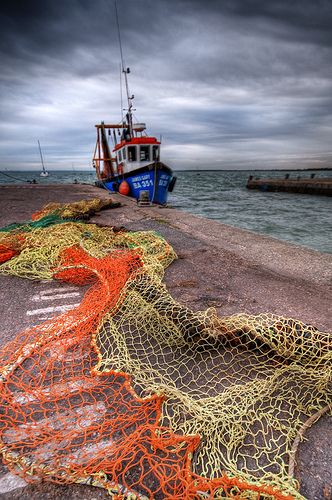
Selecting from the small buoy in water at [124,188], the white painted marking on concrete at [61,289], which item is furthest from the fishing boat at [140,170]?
the white painted marking on concrete at [61,289]

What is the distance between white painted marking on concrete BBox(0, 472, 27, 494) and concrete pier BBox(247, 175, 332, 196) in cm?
3604

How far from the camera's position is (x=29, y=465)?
4.48ft

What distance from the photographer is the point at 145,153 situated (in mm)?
15664

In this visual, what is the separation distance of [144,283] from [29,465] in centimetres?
189

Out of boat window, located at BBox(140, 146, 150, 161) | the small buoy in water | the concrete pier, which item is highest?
boat window, located at BBox(140, 146, 150, 161)

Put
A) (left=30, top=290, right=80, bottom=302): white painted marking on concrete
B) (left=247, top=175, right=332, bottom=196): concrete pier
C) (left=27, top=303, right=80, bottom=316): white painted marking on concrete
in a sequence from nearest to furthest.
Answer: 1. (left=27, top=303, right=80, bottom=316): white painted marking on concrete
2. (left=30, top=290, right=80, bottom=302): white painted marking on concrete
3. (left=247, top=175, right=332, bottom=196): concrete pier

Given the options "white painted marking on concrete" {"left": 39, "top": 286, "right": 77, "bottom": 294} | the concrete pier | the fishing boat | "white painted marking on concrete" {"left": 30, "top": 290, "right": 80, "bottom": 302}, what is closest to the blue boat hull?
the fishing boat

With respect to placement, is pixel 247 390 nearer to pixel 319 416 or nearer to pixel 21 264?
pixel 319 416

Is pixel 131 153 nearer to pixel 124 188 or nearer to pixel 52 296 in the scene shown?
pixel 124 188

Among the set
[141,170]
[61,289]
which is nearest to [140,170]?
[141,170]

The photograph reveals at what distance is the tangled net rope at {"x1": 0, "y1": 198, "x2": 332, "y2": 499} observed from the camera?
53.1 inches

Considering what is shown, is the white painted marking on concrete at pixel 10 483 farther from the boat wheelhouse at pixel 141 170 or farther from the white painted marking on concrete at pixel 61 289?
the boat wheelhouse at pixel 141 170

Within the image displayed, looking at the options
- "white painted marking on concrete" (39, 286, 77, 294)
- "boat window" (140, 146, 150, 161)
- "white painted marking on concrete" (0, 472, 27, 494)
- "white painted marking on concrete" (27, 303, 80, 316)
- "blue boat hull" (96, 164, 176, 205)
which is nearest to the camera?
"white painted marking on concrete" (0, 472, 27, 494)

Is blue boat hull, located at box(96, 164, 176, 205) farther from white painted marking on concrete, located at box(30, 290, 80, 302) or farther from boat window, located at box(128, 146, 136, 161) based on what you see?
white painted marking on concrete, located at box(30, 290, 80, 302)
